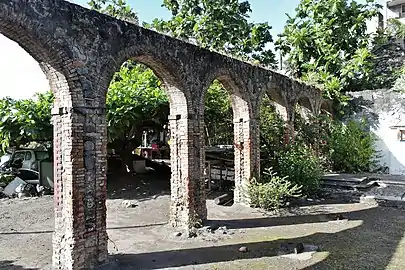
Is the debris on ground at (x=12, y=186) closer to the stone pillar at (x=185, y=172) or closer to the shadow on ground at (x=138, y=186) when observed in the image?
the shadow on ground at (x=138, y=186)

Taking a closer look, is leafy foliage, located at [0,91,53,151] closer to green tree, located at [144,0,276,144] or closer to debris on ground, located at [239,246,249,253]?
debris on ground, located at [239,246,249,253]

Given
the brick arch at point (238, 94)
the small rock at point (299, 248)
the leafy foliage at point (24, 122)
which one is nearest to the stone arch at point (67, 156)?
the small rock at point (299, 248)

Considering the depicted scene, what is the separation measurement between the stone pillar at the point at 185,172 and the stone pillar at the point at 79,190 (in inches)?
86.0

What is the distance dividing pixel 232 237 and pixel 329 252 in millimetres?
1848

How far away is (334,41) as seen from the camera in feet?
64.4

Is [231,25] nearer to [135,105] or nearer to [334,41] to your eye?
[334,41]

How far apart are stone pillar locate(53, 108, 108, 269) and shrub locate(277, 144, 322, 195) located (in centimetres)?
638

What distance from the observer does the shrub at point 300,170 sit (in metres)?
10.7

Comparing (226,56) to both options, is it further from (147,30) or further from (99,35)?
(99,35)

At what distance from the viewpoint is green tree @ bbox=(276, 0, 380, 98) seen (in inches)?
750

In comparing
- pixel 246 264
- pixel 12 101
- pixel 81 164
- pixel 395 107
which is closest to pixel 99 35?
pixel 81 164

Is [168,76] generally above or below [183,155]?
above

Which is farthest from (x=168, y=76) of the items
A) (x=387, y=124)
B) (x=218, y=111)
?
(x=387, y=124)

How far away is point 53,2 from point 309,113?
1165 centimetres
